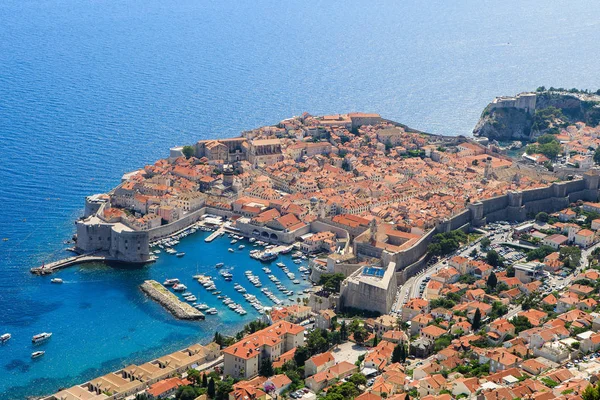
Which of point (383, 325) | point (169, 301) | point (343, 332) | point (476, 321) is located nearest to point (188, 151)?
point (169, 301)

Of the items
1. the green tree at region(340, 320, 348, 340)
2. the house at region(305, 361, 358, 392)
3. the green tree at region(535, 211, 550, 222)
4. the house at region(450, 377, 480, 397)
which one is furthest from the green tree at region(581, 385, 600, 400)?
the green tree at region(535, 211, 550, 222)

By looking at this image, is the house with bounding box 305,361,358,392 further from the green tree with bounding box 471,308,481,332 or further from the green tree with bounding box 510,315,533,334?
the green tree with bounding box 510,315,533,334

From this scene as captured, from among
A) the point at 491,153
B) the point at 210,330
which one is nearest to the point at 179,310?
the point at 210,330

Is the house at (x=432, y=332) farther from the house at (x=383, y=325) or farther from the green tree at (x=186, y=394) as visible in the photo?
the green tree at (x=186, y=394)

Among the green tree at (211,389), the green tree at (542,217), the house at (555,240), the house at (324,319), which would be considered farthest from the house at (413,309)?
the green tree at (542,217)

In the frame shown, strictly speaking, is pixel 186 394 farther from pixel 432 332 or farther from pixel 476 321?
pixel 476 321

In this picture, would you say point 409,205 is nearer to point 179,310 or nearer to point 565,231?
point 565,231
